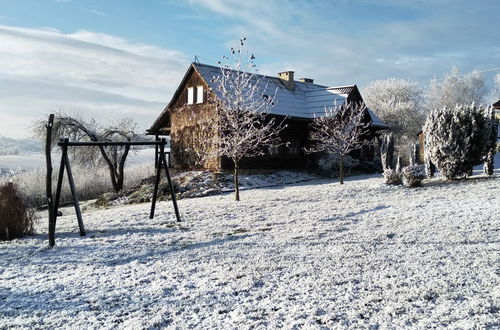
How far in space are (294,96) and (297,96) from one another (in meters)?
0.34

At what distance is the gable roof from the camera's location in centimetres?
2520

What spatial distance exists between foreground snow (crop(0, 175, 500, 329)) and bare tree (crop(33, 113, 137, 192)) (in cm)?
1648

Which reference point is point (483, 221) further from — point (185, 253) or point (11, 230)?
point (11, 230)

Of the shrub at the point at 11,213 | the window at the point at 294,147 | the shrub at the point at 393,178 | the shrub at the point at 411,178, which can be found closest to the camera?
the shrub at the point at 11,213

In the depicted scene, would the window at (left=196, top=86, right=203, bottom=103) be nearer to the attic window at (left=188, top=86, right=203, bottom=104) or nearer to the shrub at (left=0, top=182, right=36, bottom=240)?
the attic window at (left=188, top=86, right=203, bottom=104)

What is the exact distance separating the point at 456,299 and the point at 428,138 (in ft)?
38.1


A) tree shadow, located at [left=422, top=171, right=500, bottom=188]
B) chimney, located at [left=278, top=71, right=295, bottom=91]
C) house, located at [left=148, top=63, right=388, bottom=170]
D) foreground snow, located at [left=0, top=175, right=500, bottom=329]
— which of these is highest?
chimney, located at [left=278, top=71, right=295, bottom=91]

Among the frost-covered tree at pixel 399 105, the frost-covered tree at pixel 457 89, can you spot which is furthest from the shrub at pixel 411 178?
the frost-covered tree at pixel 457 89

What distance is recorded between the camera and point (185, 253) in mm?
7480

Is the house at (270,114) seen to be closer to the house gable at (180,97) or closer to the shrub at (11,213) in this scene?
the house gable at (180,97)

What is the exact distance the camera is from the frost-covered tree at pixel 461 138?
14.5 meters

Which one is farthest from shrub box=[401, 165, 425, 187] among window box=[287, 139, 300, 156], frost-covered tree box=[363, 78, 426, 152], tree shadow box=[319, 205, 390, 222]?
frost-covered tree box=[363, 78, 426, 152]

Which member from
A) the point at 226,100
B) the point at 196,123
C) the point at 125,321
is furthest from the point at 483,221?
the point at 196,123

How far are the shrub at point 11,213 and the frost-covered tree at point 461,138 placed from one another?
43.0 feet
